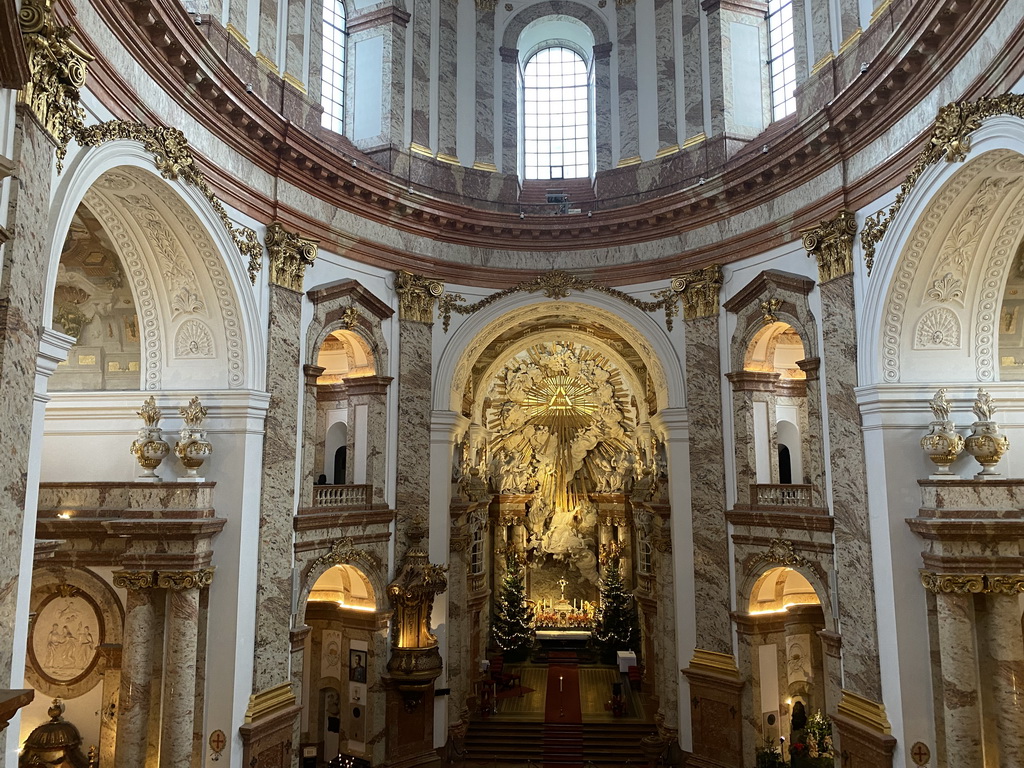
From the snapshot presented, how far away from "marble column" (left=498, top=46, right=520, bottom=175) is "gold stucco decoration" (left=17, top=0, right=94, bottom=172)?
→ 12.5 metres

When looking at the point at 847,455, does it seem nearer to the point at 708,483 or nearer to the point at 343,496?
the point at 708,483

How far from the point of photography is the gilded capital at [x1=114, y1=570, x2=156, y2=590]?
42.9 ft

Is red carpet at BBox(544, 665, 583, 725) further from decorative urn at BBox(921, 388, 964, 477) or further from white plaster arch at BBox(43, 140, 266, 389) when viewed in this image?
white plaster arch at BBox(43, 140, 266, 389)

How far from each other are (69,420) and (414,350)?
7.45 metres

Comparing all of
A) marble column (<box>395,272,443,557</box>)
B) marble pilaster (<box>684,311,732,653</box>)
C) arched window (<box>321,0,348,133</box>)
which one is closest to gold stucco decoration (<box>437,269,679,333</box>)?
marble column (<box>395,272,443,557</box>)

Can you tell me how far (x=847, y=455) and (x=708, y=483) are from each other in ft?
13.6

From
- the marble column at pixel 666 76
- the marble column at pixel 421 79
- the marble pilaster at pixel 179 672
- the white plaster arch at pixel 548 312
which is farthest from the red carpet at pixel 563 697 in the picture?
the marble column at pixel 421 79

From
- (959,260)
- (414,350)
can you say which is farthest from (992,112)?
(414,350)

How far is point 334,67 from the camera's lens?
19344mm

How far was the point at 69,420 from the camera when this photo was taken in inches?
583

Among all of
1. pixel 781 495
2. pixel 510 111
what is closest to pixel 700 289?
pixel 781 495

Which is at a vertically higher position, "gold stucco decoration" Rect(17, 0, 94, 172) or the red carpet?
"gold stucco decoration" Rect(17, 0, 94, 172)

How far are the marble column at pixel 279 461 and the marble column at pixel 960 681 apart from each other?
11469 millimetres

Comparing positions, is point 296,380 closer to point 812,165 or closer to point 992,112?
point 812,165
